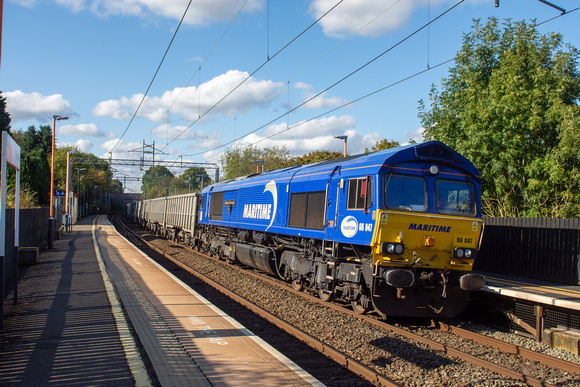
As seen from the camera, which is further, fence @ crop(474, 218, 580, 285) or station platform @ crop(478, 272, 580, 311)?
fence @ crop(474, 218, 580, 285)

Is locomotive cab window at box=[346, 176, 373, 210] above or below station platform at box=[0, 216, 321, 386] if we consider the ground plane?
above

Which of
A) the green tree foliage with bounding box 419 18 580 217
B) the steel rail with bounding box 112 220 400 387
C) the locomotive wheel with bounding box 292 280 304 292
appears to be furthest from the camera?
the green tree foliage with bounding box 419 18 580 217

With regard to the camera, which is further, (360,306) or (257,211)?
(257,211)

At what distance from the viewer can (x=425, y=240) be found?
9094mm

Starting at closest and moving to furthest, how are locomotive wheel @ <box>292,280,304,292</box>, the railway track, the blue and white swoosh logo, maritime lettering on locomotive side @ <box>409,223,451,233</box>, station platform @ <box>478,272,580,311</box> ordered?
the railway track, station platform @ <box>478,272,580,311</box>, maritime lettering on locomotive side @ <box>409,223,451,233</box>, locomotive wheel @ <box>292,280,304,292</box>, the blue and white swoosh logo

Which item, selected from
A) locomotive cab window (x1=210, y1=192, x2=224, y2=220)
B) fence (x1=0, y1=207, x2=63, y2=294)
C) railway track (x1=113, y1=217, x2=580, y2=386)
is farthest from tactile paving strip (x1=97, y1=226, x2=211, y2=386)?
locomotive cab window (x1=210, y1=192, x2=224, y2=220)

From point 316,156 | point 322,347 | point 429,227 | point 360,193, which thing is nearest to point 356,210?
point 360,193

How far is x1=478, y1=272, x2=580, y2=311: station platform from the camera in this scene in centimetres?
805

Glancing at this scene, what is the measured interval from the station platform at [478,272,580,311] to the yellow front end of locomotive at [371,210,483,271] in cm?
83

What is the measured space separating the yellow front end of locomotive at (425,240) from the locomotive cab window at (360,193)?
499 millimetres

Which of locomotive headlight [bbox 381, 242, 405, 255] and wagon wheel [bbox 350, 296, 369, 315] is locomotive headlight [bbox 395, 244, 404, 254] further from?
wagon wheel [bbox 350, 296, 369, 315]

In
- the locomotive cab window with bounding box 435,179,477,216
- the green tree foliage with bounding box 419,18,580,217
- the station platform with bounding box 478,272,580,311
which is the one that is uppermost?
the green tree foliage with bounding box 419,18,580,217

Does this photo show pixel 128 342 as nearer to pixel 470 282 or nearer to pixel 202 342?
pixel 202 342

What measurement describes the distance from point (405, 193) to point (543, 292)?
12.2ft
